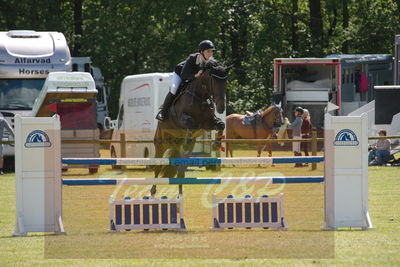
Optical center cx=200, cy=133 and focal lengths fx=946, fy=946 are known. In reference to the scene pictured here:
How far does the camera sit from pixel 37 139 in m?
11.0

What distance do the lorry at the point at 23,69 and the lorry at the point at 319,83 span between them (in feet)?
25.9

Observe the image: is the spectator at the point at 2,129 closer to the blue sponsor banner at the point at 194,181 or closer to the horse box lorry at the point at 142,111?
the horse box lorry at the point at 142,111

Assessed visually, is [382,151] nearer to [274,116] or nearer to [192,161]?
[274,116]

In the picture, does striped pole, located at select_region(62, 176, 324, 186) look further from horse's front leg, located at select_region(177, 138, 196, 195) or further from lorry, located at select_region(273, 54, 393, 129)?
lorry, located at select_region(273, 54, 393, 129)

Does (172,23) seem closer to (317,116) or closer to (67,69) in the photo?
(317,116)

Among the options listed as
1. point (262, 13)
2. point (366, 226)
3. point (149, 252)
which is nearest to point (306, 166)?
point (366, 226)

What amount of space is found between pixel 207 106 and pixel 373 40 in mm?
28458

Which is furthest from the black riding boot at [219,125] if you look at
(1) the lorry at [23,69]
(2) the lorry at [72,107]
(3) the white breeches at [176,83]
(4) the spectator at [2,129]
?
(1) the lorry at [23,69]

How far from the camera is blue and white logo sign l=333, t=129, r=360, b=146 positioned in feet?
36.4

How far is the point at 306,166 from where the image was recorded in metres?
25.0

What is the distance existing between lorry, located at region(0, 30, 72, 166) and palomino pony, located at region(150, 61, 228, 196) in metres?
11.2

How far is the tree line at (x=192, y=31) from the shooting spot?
132 feet

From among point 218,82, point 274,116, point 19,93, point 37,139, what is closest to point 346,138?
point 218,82

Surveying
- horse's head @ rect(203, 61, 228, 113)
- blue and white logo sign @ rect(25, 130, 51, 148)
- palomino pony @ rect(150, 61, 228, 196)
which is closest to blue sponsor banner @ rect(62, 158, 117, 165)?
blue and white logo sign @ rect(25, 130, 51, 148)
